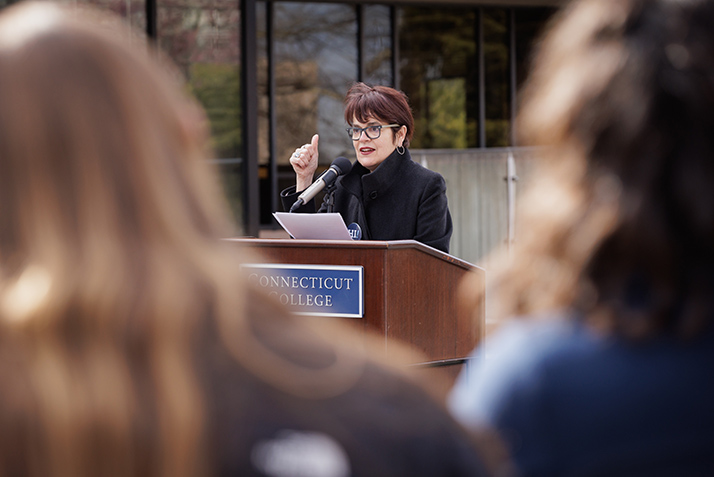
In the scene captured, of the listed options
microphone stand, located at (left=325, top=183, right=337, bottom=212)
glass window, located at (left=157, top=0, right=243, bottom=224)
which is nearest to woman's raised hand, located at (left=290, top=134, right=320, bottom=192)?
microphone stand, located at (left=325, top=183, right=337, bottom=212)

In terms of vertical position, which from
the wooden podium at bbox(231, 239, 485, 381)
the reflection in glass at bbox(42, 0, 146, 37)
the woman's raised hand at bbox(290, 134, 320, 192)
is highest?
the reflection in glass at bbox(42, 0, 146, 37)

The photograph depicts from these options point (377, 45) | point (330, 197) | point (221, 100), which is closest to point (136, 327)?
point (330, 197)

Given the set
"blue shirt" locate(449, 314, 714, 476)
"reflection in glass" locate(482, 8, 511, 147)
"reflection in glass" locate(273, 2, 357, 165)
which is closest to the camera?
"blue shirt" locate(449, 314, 714, 476)

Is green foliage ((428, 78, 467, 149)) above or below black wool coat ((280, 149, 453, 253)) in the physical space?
above

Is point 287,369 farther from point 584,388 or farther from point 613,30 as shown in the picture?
point 613,30

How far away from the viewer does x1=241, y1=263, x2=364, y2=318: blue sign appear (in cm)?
409

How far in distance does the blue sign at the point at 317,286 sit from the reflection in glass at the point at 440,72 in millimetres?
7769

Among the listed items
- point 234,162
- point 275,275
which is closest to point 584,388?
point 275,275

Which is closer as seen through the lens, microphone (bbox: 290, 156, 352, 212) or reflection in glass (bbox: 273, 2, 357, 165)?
microphone (bbox: 290, 156, 352, 212)

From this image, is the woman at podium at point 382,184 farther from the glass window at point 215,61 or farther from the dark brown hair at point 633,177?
the glass window at point 215,61

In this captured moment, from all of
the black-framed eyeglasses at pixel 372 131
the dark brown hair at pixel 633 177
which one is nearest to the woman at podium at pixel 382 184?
the black-framed eyeglasses at pixel 372 131

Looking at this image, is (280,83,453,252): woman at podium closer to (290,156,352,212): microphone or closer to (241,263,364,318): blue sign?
(290,156,352,212): microphone

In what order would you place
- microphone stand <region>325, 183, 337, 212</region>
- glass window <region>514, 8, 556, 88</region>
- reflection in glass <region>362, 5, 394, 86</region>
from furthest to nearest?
glass window <region>514, 8, 556, 88</region> < reflection in glass <region>362, 5, 394, 86</region> < microphone stand <region>325, 183, 337, 212</region>

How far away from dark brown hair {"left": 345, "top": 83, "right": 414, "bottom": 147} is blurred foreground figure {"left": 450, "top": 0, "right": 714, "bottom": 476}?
3.77 meters
